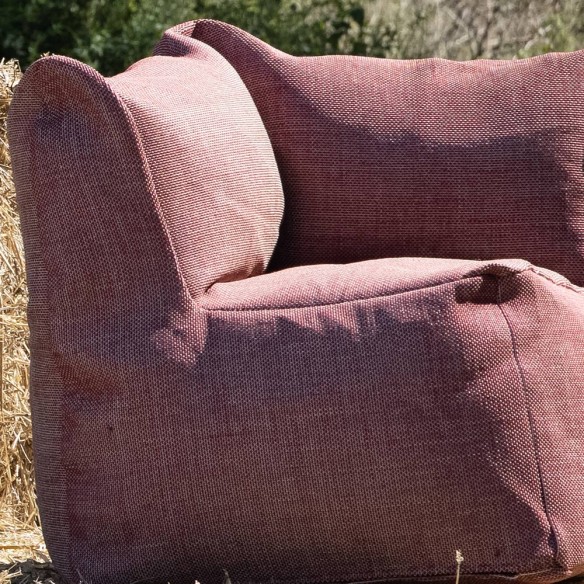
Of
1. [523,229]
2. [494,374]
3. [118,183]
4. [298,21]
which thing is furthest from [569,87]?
[298,21]

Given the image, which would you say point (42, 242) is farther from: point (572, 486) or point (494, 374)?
point (572, 486)

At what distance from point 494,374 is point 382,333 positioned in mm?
190

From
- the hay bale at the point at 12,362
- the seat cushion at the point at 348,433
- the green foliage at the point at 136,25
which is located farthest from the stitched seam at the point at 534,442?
the green foliage at the point at 136,25

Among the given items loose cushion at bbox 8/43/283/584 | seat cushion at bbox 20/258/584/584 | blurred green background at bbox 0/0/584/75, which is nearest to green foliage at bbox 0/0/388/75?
blurred green background at bbox 0/0/584/75

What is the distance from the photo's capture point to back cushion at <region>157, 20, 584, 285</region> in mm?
2436

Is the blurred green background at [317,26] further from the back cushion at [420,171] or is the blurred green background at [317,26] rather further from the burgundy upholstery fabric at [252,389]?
the burgundy upholstery fabric at [252,389]

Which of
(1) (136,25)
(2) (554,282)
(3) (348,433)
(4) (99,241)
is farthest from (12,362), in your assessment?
(1) (136,25)

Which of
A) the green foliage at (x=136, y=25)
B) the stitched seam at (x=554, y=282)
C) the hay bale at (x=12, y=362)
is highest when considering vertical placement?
the stitched seam at (x=554, y=282)

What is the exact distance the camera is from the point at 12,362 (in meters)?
2.97

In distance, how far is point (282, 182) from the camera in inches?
97.6

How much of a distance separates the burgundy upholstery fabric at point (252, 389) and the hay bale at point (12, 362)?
0.85m

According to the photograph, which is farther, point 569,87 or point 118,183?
point 569,87

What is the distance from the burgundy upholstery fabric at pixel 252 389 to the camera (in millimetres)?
1911

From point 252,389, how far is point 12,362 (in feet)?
3.93
